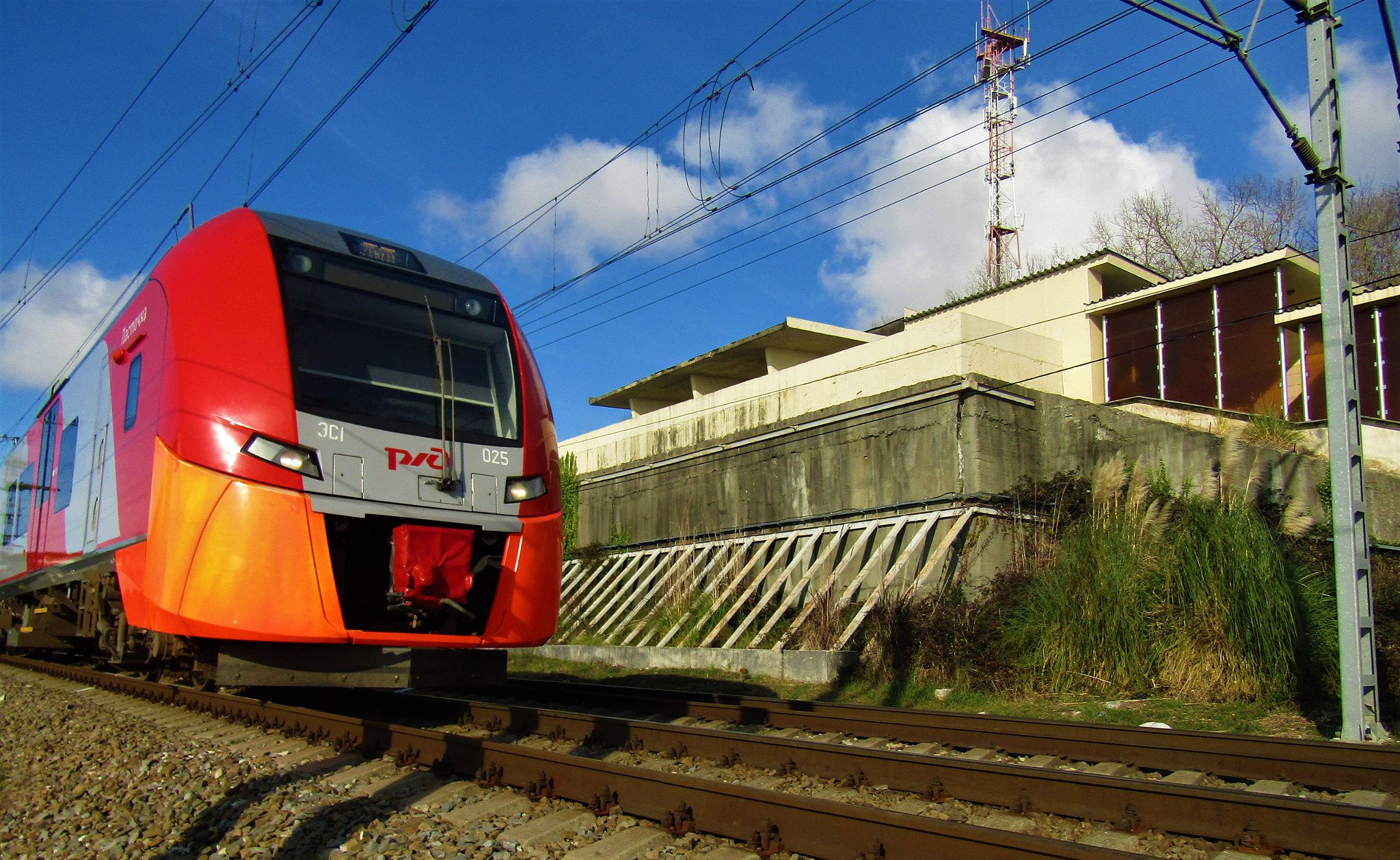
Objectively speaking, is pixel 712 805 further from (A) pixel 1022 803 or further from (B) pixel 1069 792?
(B) pixel 1069 792

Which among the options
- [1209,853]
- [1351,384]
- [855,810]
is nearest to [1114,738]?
[1209,853]

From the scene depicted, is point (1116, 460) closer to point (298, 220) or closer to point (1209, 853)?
point (1209, 853)

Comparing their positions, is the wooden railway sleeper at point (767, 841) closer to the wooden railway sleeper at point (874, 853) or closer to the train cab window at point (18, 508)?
the wooden railway sleeper at point (874, 853)

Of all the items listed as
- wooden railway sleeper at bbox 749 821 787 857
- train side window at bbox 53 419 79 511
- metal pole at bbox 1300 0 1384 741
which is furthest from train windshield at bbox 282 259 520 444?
metal pole at bbox 1300 0 1384 741

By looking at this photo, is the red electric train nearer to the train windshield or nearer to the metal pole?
the train windshield

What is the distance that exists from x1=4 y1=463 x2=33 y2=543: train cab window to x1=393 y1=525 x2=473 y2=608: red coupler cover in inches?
301

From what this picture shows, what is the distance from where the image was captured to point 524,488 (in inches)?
278

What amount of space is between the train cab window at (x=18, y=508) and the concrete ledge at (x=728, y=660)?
22.5 ft

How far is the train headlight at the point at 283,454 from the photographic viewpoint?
6062 mm

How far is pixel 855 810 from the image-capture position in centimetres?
402

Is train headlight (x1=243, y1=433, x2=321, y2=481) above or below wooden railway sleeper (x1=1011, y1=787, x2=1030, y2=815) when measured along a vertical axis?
above

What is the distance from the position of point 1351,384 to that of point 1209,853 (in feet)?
15.0

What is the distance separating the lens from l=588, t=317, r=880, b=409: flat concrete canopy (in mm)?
21328

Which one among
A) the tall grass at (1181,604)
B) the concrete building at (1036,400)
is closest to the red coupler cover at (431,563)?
the tall grass at (1181,604)
